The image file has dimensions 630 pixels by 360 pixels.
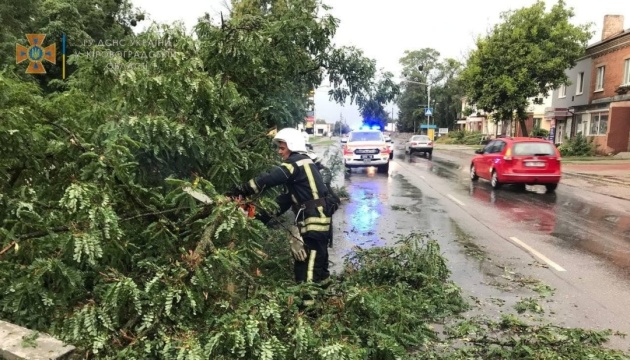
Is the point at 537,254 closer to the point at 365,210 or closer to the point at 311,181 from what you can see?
the point at 365,210

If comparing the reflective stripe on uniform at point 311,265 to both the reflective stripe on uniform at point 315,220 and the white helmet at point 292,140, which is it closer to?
the reflective stripe on uniform at point 315,220

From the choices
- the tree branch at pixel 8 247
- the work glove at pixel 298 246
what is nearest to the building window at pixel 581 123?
the work glove at pixel 298 246

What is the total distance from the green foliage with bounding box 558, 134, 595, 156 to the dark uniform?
98.3ft

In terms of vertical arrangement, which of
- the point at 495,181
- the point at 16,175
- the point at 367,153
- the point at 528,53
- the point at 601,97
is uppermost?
the point at 528,53

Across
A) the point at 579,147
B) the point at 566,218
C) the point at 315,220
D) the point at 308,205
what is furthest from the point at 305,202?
the point at 579,147

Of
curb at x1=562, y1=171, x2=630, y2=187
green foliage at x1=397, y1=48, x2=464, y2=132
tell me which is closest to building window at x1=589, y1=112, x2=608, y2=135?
curb at x1=562, y1=171, x2=630, y2=187

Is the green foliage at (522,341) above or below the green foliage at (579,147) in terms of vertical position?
below

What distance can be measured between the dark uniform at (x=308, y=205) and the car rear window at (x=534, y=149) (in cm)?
1120

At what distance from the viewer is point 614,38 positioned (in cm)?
2873

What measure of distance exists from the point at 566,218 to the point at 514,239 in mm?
2800

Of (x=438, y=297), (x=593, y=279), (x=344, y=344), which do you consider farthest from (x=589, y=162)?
(x=344, y=344)

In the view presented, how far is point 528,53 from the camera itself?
28656mm

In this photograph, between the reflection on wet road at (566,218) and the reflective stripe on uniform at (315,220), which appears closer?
the reflective stripe on uniform at (315,220)

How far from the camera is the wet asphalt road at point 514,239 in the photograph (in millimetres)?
5254
